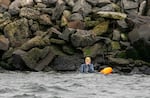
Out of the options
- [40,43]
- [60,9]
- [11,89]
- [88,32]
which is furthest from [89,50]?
[11,89]

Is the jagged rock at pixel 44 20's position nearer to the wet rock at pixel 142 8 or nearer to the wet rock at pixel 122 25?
the wet rock at pixel 122 25

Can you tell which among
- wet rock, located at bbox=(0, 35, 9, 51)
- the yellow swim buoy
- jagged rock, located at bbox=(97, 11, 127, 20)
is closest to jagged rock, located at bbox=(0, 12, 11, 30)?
wet rock, located at bbox=(0, 35, 9, 51)

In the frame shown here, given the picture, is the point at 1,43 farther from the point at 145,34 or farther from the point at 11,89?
the point at 11,89

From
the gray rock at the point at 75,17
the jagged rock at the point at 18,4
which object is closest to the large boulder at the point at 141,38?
the gray rock at the point at 75,17

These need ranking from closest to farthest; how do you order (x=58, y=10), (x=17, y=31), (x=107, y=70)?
1. (x=107, y=70)
2. (x=17, y=31)
3. (x=58, y=10)

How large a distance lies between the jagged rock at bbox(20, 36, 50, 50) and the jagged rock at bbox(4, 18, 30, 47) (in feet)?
6.30

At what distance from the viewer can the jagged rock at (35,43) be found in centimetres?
3937

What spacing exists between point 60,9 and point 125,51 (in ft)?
30.1

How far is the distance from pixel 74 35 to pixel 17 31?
6.04 m

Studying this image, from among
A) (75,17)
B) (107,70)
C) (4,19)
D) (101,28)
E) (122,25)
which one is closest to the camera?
(107,70)

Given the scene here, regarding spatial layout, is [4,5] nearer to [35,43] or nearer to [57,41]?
[35,43]

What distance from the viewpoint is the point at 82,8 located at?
4472 cm

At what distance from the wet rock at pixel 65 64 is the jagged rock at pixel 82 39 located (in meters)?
1.47

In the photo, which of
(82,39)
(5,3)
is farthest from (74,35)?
(5,3)
